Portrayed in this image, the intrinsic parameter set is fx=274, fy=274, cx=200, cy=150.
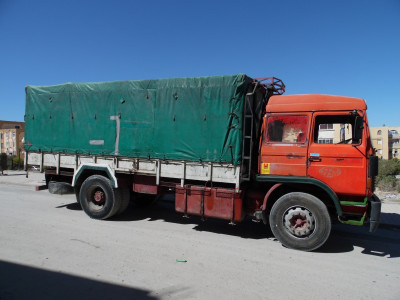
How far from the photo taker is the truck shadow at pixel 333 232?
531 cm

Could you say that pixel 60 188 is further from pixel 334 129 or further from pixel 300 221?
pixel 334 129

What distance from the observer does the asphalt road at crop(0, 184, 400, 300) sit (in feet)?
11.3

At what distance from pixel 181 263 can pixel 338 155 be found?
10.8 ft

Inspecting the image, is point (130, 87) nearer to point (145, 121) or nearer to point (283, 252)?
point (145, 121)

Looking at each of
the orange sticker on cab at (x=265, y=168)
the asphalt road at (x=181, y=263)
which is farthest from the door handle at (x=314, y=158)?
the asphalt road at (x=181, y=263)

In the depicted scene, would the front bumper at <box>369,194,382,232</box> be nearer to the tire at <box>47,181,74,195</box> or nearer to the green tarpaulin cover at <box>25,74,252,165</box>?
the green tarpaulin cover at <box>25,74,252,165</box>

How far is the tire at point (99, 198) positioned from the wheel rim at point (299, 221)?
13.3 feet

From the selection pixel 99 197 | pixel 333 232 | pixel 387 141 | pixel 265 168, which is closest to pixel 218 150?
pixel 265 168

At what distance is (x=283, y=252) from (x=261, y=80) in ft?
11.3

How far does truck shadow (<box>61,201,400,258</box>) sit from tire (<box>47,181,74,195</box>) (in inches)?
35.2

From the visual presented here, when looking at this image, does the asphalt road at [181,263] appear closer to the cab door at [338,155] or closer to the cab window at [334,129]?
the cab door at [338,155]

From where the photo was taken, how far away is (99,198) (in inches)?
276

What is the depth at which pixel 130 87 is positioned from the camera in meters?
6.65

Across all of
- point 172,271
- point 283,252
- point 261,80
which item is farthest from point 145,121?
point 283,252
